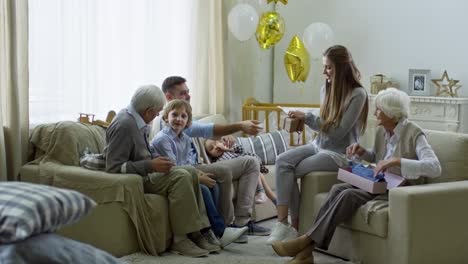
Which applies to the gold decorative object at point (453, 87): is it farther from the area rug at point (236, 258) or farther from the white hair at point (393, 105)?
the area rug at point (236, 258)

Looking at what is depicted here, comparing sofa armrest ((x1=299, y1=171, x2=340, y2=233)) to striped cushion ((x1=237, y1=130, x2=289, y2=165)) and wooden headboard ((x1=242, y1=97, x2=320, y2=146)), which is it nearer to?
striped cushion ((x1=237, y1=130, x2=289, y2=165))

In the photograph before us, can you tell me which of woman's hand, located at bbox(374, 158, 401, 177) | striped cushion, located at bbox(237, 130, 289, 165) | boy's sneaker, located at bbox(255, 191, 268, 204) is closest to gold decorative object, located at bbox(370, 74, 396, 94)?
striped cushion, located at bbox(237, 130, 289, 165)

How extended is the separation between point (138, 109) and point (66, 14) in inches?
47.2

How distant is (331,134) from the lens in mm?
4090

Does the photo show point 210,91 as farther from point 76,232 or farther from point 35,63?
point 76,232

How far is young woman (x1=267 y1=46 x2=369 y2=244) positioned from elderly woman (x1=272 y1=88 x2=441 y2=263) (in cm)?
27

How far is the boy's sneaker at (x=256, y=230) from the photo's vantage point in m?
4.45

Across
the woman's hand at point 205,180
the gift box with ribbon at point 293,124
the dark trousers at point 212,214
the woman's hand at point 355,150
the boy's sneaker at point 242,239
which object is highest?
the gift box with ribbon at point 293,124

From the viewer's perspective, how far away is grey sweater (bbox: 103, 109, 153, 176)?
3.86m

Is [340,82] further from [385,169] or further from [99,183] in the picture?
[99,183]

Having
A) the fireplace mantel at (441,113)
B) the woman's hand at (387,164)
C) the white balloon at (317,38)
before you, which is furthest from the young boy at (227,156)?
the fireplace mantel at (441,113)

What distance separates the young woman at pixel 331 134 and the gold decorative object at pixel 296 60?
2.15 meters

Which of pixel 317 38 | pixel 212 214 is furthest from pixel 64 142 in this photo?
pixel 317 38

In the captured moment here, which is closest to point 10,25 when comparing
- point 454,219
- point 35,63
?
point 35,63
